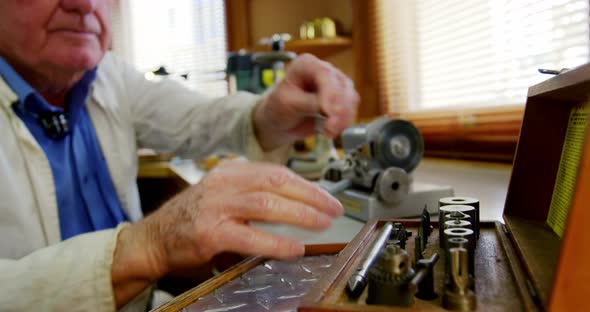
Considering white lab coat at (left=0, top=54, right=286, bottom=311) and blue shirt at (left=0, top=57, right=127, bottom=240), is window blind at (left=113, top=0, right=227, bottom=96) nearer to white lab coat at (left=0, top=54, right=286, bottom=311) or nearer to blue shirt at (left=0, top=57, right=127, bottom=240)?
white lab coat at (left=0, top=54, right=286, bottom=311)

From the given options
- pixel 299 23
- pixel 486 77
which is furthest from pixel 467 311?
pixel 299 23

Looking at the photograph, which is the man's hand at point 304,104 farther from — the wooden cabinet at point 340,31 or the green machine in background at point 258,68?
the wooden cabinet at point 340,31

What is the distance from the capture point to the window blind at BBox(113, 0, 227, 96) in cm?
364

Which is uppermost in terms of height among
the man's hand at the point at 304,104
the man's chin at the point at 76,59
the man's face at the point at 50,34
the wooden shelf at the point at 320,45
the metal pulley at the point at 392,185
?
the wooden shelf at the point at 320,45

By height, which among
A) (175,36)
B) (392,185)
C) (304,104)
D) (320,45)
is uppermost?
(175,36)

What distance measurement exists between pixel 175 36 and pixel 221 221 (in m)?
3.61

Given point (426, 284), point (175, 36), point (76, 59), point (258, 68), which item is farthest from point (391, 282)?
point (175, 36)

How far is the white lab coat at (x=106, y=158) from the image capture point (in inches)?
24.0

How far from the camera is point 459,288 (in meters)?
0.36

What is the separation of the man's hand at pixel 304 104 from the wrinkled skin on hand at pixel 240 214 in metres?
0.29

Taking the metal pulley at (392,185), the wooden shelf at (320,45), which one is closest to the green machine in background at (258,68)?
the wooden shelf at (320,45)

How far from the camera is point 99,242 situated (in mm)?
639

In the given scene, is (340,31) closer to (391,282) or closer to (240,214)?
(240,214)

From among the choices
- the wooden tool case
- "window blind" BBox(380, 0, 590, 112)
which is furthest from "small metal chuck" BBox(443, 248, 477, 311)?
"window blind" BBox(380, 0, 590, 112)
